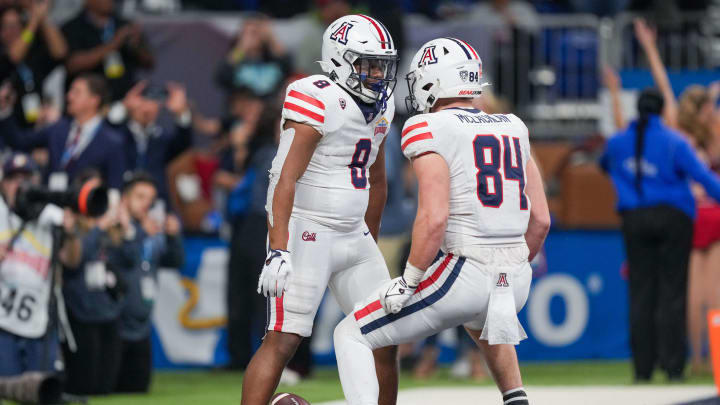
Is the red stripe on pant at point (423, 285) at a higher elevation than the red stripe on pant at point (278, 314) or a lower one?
higher

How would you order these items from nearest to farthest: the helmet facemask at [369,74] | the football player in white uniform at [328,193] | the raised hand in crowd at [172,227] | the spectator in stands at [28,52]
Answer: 1. the football player in white uniform at [328,193]
2. the helmet facemask at [369,74]
3. the raised hand in crowd at [172,227]
4. the spectator in stands at [28,52]

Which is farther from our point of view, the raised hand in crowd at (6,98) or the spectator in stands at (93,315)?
the raised hand in crowd at (6,98)

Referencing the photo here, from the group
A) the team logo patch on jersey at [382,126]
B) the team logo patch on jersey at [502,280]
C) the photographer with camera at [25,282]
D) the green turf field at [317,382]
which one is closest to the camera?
the team logo patch on jersey at [502,280]

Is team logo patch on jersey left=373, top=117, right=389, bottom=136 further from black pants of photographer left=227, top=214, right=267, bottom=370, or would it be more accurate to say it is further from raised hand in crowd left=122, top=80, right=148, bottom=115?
Result: raised hand in crowd left=122, top=80, right=148, bottom=115

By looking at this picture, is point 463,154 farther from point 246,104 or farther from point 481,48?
point 481,48

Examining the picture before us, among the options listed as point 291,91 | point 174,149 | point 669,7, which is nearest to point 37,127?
point 174,149

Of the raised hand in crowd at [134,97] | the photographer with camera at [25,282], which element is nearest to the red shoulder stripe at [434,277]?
the photographer with camera at [25,282]

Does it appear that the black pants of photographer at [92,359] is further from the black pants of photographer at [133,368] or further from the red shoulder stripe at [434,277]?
the red shoulder stripe at [434,277]

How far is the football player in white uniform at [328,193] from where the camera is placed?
241 inches

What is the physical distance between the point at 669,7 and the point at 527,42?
1.69 metres

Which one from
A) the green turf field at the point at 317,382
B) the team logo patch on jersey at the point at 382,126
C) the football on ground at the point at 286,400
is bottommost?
the green turf field at the point at 317,382

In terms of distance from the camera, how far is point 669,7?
47.3 feet

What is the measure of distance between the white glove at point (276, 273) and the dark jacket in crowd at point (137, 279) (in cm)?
370

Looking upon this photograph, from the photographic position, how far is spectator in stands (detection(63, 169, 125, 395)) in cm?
925
